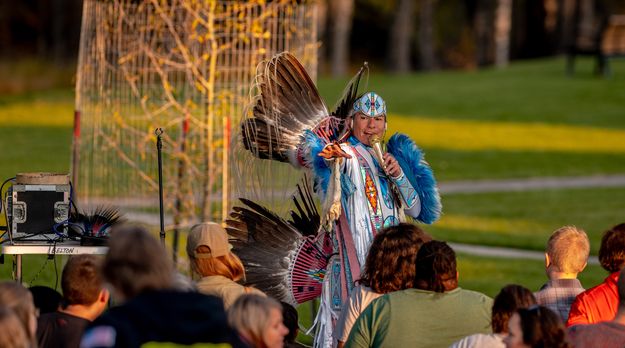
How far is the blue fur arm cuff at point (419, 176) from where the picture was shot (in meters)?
7.43

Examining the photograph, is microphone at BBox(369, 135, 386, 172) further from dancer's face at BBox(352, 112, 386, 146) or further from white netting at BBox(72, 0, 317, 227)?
white netting at BBox(72, 0, 317, 227)

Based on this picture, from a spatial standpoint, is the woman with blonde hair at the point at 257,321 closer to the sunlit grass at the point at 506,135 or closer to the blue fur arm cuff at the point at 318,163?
the blue fur arm cuff at the point at 318,163

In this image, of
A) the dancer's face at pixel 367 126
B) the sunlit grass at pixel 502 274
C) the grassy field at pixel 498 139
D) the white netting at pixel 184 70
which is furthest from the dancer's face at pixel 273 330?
the sunlit grass at pixel 502 274

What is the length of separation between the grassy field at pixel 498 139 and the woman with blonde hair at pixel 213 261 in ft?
16.2

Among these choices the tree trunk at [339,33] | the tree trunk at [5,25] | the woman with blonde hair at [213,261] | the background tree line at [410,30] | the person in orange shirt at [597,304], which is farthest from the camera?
the tree trunk at [5,25]

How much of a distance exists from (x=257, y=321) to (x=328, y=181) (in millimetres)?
2767

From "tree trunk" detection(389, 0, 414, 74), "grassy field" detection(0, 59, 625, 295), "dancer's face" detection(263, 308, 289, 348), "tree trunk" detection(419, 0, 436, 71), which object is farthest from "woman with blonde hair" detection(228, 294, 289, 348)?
"tree trunk" detection(419, 0, 436, 71)

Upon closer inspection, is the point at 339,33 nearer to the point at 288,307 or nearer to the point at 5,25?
the point at 5,25

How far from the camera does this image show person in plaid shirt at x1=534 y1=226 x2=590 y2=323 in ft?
20.9

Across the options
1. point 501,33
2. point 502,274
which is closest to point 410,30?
point 501,33

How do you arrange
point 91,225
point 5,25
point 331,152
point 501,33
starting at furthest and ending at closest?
point 5,25
point 501,33
point 91,225
point 331,152

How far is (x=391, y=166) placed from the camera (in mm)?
7168

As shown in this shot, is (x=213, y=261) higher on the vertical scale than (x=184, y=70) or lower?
lower

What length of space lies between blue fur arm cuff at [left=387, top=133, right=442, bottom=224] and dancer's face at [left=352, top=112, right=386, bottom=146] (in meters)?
0.23
